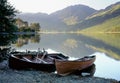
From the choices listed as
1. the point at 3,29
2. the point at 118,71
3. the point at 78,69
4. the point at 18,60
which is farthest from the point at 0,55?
the point at 118,71

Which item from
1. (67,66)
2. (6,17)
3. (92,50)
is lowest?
(92,50)

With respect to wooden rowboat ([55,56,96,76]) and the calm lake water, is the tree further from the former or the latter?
wooden rowboat ([55,56,96,76])

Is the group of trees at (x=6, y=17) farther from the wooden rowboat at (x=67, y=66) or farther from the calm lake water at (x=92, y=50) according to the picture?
the wooden rowboat at (x=67, y=66)

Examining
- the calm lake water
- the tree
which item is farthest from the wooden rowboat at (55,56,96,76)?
the tree

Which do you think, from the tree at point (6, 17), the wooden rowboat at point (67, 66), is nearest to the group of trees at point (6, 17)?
the tree at point (6, 17)

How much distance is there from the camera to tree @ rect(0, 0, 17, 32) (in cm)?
3897

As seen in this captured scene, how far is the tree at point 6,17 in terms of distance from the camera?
3897 centimetres

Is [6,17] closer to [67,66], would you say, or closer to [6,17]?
[6,17]

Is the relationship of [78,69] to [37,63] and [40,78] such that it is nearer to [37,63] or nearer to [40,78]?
[37,63]

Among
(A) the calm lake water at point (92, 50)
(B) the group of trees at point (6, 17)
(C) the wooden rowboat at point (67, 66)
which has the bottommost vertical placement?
(A) the calm lake water at point (92, 50)

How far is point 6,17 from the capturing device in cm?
3984

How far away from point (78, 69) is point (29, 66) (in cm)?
554

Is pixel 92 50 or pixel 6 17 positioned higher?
pixel 6 17

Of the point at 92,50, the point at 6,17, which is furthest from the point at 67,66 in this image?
the point at 92,50
